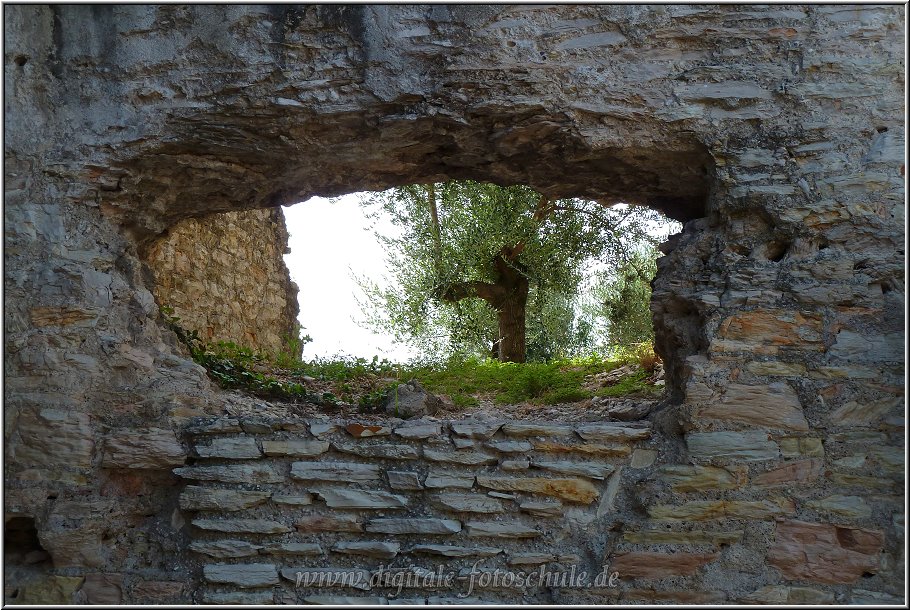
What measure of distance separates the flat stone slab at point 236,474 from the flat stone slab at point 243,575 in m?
0.44

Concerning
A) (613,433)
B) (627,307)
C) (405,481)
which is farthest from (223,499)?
(627,307)

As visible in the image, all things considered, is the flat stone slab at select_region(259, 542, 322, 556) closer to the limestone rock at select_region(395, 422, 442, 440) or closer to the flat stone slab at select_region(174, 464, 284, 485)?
the flat stone slab at select_region(174, 464, 284, 485)

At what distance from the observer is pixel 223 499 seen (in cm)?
364

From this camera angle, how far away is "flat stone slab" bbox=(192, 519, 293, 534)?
3590 mm

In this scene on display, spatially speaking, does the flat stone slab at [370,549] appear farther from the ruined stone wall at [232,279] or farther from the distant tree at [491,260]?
the distant tree at [491,260]

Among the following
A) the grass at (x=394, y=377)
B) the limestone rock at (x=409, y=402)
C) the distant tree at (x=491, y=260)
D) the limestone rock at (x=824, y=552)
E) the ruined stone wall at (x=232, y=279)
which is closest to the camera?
the limestone rock at (x=824, y=552)

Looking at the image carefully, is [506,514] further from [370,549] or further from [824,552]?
[824,552]

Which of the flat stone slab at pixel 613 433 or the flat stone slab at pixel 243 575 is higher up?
the flat stone slab at pixel 613 433

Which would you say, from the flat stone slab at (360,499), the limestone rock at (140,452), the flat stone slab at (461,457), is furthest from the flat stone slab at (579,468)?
the limestone rock at (140,452)

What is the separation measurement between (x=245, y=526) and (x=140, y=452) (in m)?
0.74

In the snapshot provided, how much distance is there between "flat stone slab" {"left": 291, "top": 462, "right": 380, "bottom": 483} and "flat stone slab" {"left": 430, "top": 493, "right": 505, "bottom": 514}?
384 millimetres

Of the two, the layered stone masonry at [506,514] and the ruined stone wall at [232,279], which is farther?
the ruined stone wall at [232,279]

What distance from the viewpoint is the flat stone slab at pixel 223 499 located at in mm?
3639

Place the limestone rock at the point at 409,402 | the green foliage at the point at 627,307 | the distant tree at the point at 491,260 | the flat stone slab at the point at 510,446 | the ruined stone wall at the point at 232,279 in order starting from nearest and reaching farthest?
1. the flat stone slab at the point at 510,446
2. the limestone rock at the point at 409,402
3. the ruined stone wall at the point at 232,279
4. the distant tree at the point at 491,260
5. the green foliage at the point at 627,307
